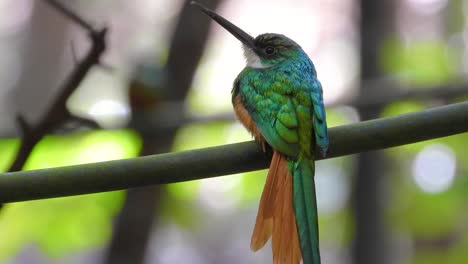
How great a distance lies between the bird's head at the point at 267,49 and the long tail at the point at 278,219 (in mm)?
880

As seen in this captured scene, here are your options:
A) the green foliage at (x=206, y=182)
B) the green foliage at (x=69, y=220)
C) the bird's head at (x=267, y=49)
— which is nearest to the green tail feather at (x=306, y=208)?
the bird's head at (x=267, y=49)

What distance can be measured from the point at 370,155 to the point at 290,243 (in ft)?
8.87

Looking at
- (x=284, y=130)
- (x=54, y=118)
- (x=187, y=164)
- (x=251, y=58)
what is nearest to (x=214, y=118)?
(x=251, y=58)

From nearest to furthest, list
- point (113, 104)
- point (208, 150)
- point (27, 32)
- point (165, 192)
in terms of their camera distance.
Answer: point (208, 150)
point (165, 192)
point (113, 104)
point (27, 32)

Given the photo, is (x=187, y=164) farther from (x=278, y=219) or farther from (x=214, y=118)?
(x=214, y=118)

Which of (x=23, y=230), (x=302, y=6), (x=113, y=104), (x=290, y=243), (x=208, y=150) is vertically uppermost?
(x=208, y=150)

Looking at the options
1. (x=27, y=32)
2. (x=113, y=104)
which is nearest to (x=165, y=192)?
(x=113, y=104)

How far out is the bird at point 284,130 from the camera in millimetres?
1529

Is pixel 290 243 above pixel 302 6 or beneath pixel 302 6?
above

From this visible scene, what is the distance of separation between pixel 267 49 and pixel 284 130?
0.80 meters

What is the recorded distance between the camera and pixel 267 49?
2758mm

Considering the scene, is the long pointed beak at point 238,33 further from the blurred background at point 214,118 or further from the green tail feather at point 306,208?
the green tail feather at point 306,208

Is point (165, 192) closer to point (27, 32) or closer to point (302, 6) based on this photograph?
point (302, 6)

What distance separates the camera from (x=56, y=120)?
1291 mm
